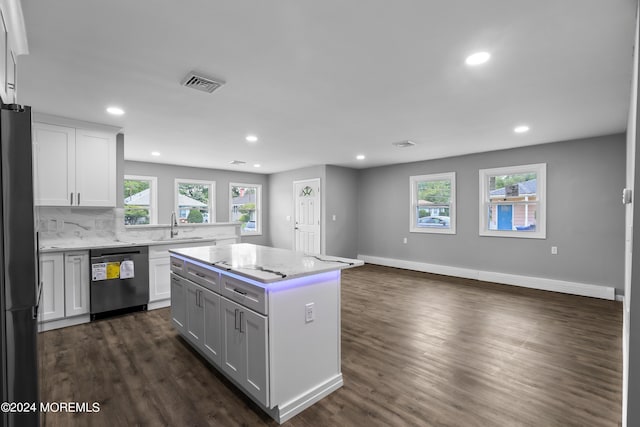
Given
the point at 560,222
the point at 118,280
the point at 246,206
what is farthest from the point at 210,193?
the point at 560,222

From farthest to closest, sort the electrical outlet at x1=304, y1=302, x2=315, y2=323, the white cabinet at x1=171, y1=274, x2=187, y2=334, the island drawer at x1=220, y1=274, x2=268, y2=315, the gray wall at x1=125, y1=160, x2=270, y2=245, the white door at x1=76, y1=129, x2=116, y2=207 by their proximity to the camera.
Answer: the gray wall at x1=125, y1=160, x2=270, y2=245 → the white door at x1=76, y1=129, x2=116, y2=207 → the white cabinet at x1=171, y1=274, x2=187, y2=334 → the electrical outlet at x1=304, y1=302, x2=315, y2=323 → the island drawer at x1=220, y1=274, x2=268, y2=315

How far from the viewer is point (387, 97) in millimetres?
3031

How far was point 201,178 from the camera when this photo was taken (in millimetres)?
7820

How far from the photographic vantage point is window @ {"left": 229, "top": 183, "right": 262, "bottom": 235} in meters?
8.50

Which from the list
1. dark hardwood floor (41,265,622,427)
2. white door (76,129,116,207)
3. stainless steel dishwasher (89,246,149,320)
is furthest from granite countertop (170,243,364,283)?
white door (76,129,116,207)

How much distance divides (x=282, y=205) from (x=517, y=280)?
226 inches

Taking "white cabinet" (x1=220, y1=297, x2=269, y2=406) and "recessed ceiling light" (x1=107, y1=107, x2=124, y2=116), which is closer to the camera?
"white cabinet" (x1=220, y1=297, x2=269, y2=406)

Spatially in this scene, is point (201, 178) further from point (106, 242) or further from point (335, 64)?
point (335, 64)

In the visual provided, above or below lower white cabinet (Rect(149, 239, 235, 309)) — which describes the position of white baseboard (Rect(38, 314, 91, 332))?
below

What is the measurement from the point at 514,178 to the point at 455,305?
278 centimetres

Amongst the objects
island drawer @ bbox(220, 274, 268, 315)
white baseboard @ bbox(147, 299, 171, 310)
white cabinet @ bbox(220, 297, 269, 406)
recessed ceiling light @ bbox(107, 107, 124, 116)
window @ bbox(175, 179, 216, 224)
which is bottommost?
white baseboard @ bbox(147, 299, 171, 310)

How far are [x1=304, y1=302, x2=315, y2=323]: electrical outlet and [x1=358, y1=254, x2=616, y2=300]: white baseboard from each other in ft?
15.8

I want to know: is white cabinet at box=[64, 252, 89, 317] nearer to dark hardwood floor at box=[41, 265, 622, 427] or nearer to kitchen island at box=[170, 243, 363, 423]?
dark hardwood floor at box=[41, 265, 622, 427]

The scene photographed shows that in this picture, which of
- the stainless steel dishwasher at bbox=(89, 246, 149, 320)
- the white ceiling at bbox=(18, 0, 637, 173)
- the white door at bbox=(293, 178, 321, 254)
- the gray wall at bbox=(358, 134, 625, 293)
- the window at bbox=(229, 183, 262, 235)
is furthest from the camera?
the window at bbox=(229, 183, 262, 235)
